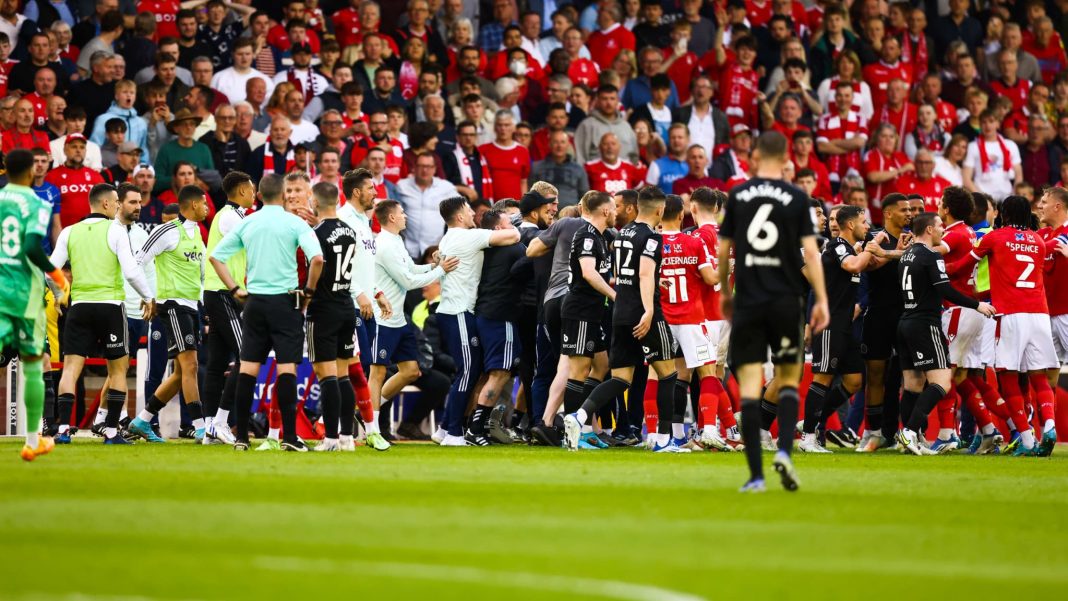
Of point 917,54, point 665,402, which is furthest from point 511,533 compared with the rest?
point 917,54

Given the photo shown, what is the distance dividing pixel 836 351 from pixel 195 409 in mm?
6373

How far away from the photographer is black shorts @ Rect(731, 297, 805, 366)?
8922 millimetres

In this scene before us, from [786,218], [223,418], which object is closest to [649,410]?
[223,418]

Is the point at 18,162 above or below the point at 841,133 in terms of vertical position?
below

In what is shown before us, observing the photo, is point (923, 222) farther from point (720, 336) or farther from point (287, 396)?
point (287, 396)

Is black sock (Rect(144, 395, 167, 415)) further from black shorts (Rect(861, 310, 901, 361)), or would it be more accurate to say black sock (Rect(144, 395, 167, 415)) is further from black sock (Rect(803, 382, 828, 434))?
black shorts (Rect(861, 310, 901, 361))

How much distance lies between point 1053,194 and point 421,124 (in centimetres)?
809

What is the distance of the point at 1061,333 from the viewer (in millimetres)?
15664

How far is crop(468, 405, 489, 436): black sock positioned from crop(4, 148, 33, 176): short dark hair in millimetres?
5753

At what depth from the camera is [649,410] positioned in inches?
567

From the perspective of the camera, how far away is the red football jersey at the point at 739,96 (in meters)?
23.6

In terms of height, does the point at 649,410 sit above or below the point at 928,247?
below

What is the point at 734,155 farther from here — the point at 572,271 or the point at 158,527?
the point at 158,527

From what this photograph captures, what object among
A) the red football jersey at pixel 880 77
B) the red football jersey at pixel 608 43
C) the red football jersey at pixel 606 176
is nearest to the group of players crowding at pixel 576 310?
the red football jersey at pixel 606 176
